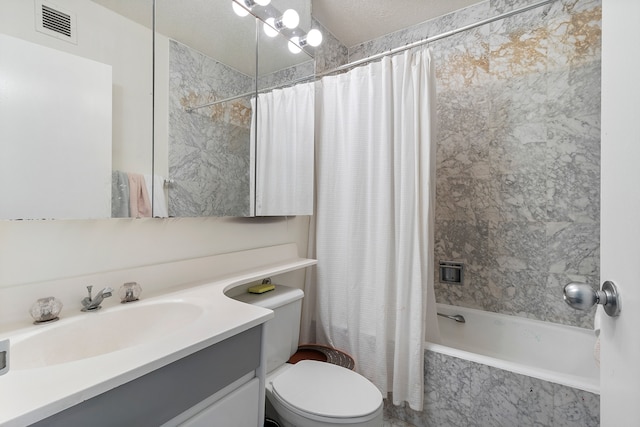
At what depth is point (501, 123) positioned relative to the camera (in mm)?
2014

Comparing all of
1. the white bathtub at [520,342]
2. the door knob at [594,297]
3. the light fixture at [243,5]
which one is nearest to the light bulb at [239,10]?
the light fixture at [243,5]

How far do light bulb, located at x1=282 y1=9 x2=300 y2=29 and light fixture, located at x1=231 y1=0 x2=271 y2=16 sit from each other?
16cm

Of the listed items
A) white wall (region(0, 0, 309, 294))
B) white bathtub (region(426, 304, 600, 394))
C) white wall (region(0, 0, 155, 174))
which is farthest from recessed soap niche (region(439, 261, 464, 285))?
white wall (region(0, 0, 155, 174))

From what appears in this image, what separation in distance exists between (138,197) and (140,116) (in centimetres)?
29

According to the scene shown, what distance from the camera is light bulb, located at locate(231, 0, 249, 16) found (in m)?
1.41

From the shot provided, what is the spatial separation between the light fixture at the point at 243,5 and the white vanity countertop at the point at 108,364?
134cm

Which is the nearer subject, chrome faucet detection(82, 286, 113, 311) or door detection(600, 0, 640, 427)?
door detection(600, 0, 640, 427)

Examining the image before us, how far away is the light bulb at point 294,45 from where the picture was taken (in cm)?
175

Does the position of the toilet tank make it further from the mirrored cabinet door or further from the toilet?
the mirrored cabinet door

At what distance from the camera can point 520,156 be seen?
1.96 metres

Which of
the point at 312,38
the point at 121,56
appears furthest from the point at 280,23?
the point at 121,56

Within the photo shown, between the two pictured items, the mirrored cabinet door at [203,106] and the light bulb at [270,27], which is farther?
the light bulb at [270,27]

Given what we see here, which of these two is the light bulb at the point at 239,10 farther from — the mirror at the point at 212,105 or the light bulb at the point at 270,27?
the light bulb at the point at 270,27

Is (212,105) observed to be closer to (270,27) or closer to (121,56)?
(121,56)
